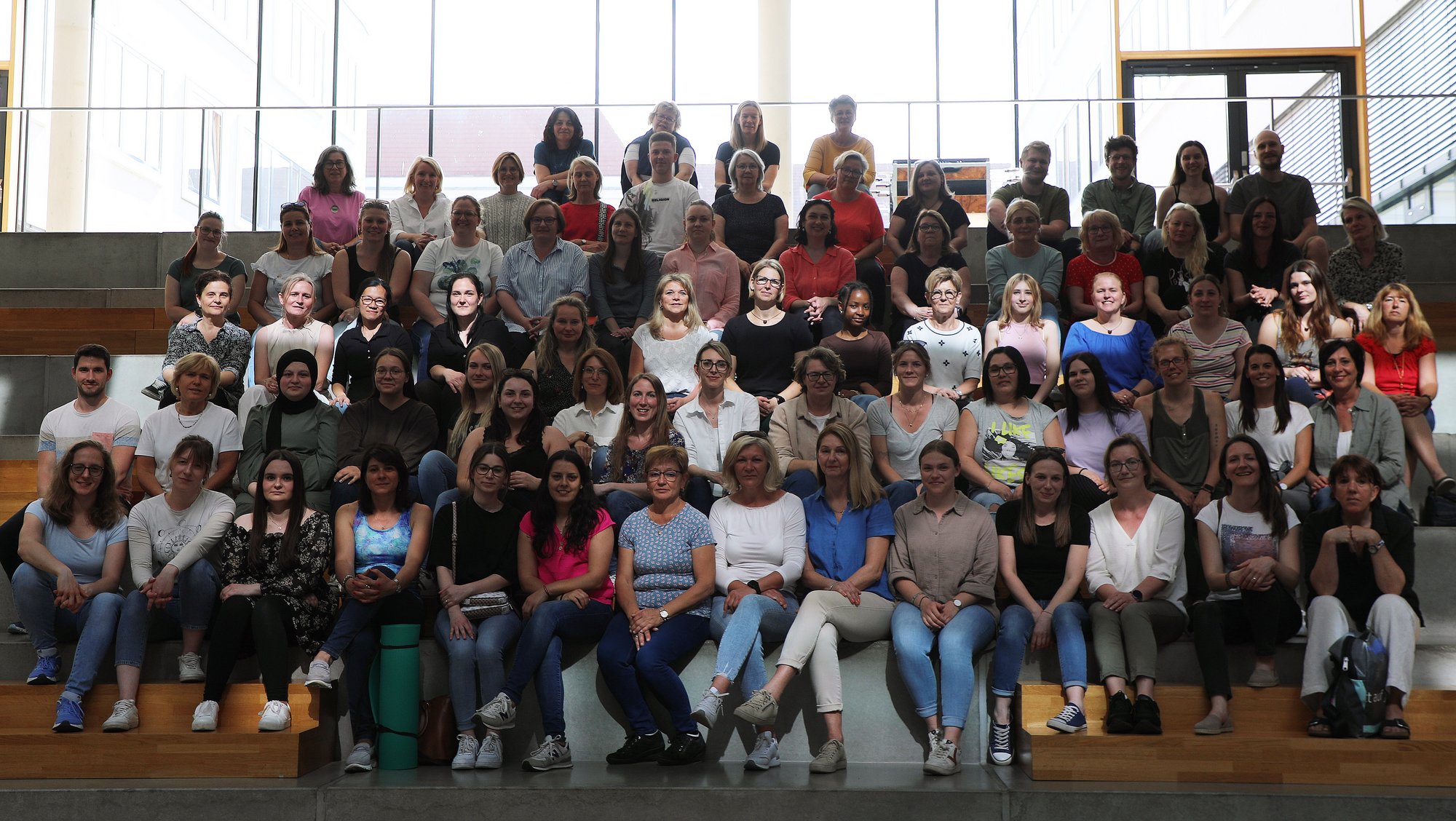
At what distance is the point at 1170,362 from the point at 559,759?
3.27m

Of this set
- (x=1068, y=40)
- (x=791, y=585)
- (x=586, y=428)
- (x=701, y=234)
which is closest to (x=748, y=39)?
(x=1068, y=40)

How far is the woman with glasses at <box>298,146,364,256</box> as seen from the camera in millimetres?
8586

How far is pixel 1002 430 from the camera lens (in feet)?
20.0

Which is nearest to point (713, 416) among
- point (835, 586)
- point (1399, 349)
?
point (835, 586)

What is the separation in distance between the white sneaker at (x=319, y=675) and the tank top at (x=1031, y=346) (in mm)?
3712

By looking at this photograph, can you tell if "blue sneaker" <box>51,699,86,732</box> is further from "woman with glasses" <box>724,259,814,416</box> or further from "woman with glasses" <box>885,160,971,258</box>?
"woman with glasses" <box>885,160,971,258</box>

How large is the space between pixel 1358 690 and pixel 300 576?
13.0 feet

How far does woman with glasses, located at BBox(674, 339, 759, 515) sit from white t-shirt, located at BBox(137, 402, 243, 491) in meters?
2.07

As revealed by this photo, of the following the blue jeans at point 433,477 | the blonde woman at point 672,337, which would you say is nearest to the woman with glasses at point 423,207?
the blonde woman at point 672,337

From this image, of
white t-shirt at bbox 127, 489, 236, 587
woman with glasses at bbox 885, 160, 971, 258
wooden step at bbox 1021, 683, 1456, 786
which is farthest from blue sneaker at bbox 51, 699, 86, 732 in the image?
woman with glasses at bbox 885, 160, 971, 258

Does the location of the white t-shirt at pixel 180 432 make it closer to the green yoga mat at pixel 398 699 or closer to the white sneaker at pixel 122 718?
the white sneaker at pixel 122 718

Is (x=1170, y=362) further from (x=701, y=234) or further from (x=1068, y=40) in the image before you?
(x=1068, y=40)

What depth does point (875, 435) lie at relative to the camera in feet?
20.3

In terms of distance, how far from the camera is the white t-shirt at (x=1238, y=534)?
5203mm
